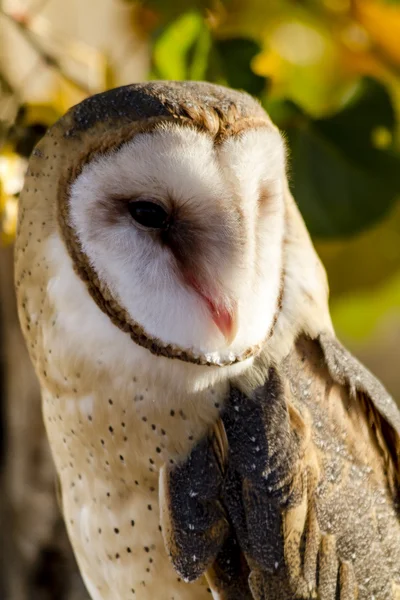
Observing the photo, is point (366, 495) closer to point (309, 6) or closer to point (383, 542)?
point (383, 542)

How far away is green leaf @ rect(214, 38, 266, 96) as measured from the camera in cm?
86

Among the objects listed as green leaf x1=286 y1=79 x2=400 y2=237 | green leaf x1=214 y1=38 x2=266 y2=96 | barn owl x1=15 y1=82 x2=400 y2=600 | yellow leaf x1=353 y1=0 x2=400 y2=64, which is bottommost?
barn owl x1=15 y1=82 x2=400 y2=600

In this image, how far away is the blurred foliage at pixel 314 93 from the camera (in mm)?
852

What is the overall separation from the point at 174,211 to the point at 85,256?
93mm

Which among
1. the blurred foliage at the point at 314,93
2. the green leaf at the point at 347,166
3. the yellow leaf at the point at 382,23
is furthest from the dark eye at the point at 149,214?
the yellow leaf at the point at 382,23

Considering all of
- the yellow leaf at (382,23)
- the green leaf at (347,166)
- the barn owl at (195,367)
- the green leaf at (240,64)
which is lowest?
the barn owl at (195,367)

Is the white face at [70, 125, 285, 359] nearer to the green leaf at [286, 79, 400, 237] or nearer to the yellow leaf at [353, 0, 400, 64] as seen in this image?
the green leaf at [286, 79, 400, 237]

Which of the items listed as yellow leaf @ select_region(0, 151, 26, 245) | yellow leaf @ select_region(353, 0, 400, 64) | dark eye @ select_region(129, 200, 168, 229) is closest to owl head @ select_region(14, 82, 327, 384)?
dark eye @ select_region(129, 200, 168, 229)

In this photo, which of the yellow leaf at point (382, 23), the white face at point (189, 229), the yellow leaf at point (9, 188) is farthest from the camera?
the yellow leaf at point (382, 23)

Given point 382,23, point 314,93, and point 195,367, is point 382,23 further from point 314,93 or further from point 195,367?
point 195,367

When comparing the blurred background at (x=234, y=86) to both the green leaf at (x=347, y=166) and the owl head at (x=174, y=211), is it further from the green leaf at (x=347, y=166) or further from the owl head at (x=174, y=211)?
the owl head at (x=174, y=211)

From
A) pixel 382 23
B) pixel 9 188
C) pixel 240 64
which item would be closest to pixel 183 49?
pixel 240 64

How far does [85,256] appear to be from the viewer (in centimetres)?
62

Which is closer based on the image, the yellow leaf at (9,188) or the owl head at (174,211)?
the owl head at (174,211)
